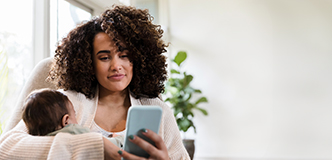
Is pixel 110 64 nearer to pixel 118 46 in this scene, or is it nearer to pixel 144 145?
pixel 118 46

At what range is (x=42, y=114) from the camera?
0.93m

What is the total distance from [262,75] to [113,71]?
3763 millimetres

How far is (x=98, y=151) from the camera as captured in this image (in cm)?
83

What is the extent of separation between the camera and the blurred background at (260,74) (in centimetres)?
435

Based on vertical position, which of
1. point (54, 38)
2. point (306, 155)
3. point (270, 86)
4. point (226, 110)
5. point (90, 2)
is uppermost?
point (90, 2)

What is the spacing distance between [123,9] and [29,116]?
0.55 meters

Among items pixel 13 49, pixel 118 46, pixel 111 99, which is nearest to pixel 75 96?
pixel 111 99

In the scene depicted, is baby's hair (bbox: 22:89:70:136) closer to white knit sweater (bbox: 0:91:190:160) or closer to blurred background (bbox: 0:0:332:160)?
white knit sweater (bbox: 0:91:190:160)

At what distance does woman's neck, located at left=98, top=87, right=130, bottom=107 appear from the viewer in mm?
1261

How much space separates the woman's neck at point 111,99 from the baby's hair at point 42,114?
0.30 meters

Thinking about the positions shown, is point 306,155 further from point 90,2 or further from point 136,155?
point 136,155

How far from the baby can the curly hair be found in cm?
24

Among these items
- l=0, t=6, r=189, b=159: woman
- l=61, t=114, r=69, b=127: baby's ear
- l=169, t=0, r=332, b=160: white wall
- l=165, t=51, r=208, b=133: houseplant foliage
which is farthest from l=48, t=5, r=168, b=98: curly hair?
l=169, t=0, r=332, b=160: white wall

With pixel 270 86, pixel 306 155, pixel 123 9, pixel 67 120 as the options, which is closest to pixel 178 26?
pixel 270 86
